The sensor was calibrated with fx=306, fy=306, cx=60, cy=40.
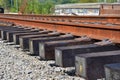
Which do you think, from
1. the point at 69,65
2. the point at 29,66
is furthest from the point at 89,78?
the point at 29,66

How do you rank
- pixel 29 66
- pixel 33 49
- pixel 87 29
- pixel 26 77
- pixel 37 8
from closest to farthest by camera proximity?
1. pixel 26 77
2. pixel 29 66
3. pixel 33 49
4. pixel 87 29
5. pixel 37 8

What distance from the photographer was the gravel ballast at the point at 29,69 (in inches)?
211

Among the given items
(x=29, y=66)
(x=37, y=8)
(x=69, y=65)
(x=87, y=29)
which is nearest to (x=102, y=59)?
(x=69, y=65)

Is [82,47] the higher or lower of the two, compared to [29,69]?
higher

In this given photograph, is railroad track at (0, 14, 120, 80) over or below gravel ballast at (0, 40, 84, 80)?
over

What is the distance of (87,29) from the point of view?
25.2 feet

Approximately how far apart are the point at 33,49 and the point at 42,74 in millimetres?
1637

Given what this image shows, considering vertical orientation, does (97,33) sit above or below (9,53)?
above

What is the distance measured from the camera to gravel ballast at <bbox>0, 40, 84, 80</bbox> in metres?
5.35

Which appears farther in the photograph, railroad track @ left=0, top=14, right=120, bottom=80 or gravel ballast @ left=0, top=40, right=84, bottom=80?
gravel ballast @ left=0, top=40, right=84, bottom=80

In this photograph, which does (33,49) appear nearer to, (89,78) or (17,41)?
(17,41)

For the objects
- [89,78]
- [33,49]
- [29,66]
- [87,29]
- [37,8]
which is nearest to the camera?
[89,78]

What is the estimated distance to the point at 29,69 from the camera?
5.97 meters

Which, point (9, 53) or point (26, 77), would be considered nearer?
point (26, 77)
